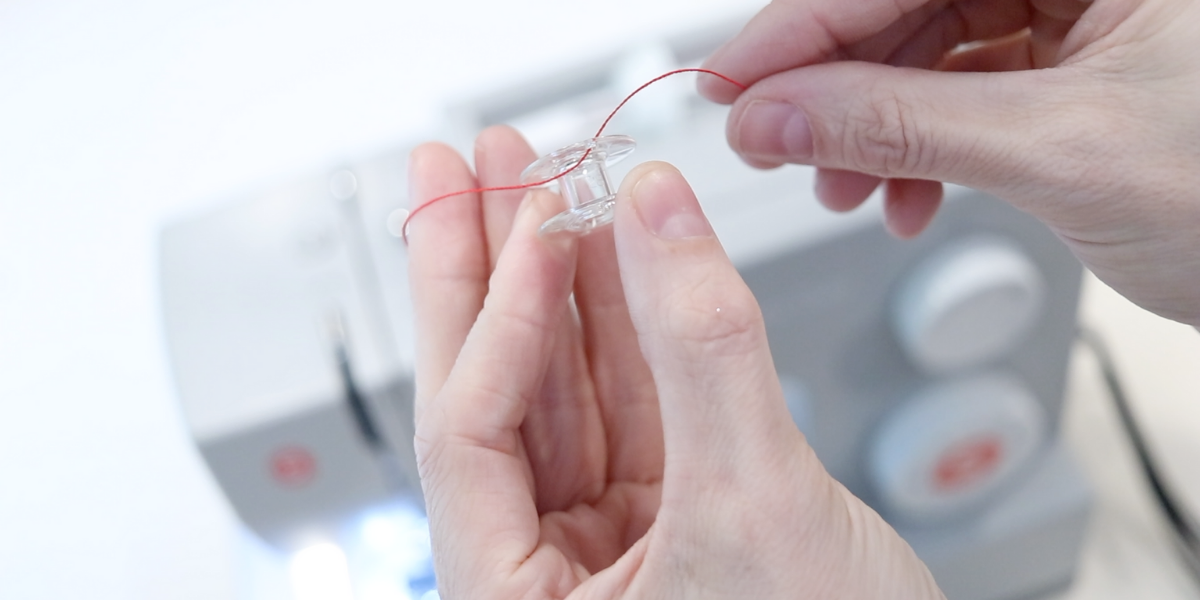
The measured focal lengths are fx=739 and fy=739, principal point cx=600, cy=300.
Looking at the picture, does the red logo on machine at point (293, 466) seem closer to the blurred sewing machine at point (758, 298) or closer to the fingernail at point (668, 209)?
the blurred sewing machine at point (758, 298)

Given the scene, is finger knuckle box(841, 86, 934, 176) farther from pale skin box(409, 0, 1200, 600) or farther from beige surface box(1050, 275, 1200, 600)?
beige surface box(1050, 275, 1200, 600)

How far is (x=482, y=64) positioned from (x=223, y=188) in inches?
15.9

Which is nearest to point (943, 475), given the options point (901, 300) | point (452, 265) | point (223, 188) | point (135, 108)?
point (901, 300)

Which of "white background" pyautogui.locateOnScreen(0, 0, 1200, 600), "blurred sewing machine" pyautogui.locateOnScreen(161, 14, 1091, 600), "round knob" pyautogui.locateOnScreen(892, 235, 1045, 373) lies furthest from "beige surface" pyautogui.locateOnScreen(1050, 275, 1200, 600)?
Answer: "round knob" pyautogui.locateOnScreen(892, 235, 1045, 373)

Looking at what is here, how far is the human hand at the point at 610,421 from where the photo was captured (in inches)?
12.8

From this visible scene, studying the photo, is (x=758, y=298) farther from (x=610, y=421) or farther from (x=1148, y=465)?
(x=1148, y=465)

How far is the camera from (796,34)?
0.49 metres

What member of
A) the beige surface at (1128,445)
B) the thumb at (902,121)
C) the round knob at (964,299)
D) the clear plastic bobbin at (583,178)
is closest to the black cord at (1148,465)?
the beige surface at (1128,445)

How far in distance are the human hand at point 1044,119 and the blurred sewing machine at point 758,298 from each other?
101 millimetres

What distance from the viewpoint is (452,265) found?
0.50 metres

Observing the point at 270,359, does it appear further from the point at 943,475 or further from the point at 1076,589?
the point at 1076,589

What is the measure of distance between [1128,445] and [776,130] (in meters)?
0.68

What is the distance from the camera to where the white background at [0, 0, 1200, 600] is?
0.78 m

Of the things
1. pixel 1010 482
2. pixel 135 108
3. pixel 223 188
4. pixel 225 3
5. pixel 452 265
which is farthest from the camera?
pixel 225 3
